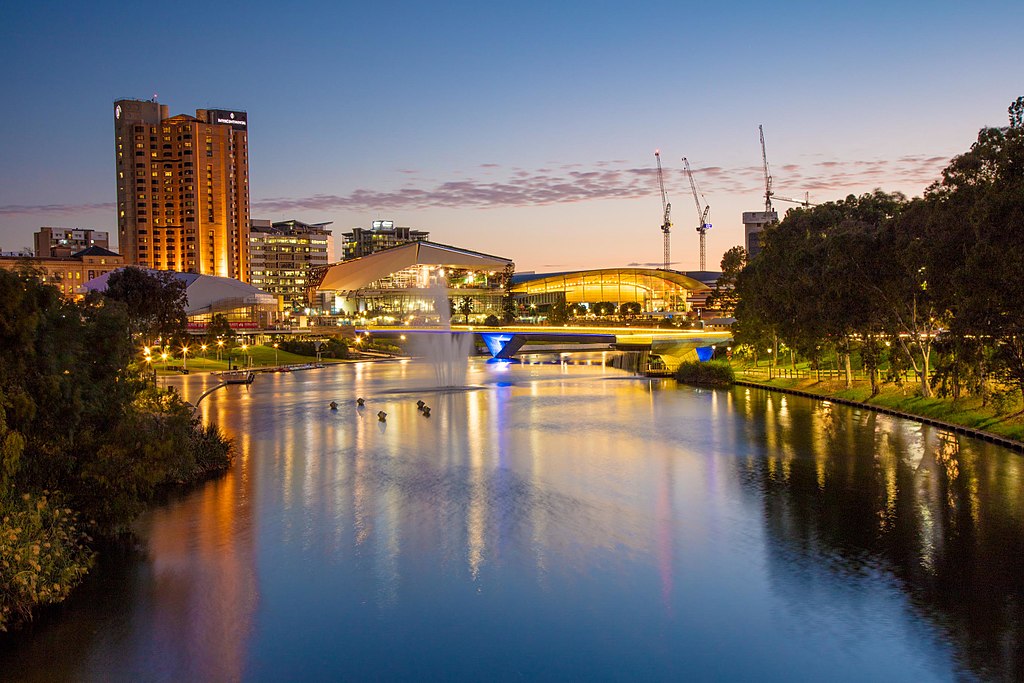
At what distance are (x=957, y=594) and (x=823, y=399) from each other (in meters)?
38.0

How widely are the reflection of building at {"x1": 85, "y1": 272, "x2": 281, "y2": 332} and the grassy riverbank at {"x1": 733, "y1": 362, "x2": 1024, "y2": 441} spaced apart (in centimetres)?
7977

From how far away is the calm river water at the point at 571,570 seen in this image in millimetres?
14344

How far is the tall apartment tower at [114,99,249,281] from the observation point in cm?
17075

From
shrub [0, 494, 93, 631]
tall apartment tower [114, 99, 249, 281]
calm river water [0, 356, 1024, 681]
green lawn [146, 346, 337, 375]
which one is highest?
tall apartment tower [114, 99, 249, 281]

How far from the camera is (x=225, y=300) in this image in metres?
→ 125

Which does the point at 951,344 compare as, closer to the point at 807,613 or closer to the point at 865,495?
the point at 865,495

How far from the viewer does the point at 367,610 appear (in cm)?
1648

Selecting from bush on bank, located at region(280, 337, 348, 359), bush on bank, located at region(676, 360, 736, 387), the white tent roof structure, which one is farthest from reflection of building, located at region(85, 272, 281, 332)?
bush on bank, located at region(676, 360, 736, 387)

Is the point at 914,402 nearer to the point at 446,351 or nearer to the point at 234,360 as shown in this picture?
the point at 446,351

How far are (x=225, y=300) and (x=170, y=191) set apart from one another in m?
58.0

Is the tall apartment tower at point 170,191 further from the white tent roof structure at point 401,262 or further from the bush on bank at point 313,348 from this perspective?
the bush on bank at point 313,348

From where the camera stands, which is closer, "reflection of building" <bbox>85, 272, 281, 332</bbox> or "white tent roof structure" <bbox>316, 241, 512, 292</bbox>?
"reflection of building" <bbox>85, 272, 281, 332</bbox>

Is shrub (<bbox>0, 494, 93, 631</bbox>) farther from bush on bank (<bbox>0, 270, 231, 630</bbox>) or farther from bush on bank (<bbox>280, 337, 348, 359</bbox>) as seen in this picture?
bush on bank (<bbox>280, 337, 348, 359</bbox>)

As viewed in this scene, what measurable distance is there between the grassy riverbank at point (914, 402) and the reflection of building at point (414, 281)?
78.1m
